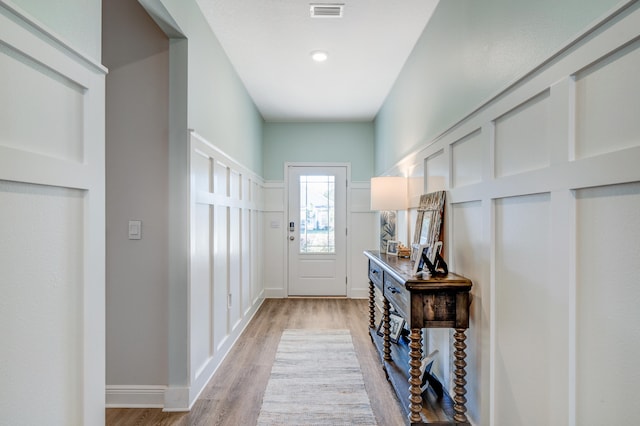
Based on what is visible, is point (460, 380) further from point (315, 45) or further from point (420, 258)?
point (315, 45)

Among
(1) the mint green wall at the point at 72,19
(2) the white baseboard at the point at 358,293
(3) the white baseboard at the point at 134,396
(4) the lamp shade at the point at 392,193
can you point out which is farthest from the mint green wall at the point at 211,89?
(2) the white baseboard at the point at 358,293

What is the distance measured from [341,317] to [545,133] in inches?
129

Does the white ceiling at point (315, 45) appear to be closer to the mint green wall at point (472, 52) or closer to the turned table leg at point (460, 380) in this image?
the mint green wall at point (472, 52)

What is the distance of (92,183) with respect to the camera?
46.3 inches

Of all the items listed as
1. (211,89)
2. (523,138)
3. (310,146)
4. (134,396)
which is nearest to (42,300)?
(134,396)

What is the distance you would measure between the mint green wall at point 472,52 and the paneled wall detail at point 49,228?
5.15ft

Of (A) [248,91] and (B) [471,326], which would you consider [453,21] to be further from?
(A) [248,91]

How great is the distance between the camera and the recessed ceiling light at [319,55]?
2.90 m

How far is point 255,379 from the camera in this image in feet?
7.97

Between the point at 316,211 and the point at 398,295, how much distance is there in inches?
127

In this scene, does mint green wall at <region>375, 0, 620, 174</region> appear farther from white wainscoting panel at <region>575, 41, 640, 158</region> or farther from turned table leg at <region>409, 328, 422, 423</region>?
turned table leg at <region>409, 328, 422, 423</region>

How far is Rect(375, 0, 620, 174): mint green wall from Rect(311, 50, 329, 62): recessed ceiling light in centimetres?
76

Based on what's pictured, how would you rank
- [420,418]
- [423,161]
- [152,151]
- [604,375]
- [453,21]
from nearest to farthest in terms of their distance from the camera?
[604,375], [420,418], [453,21], [152,151], [423,161]

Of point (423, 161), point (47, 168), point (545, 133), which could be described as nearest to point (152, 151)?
point (47, 168)
